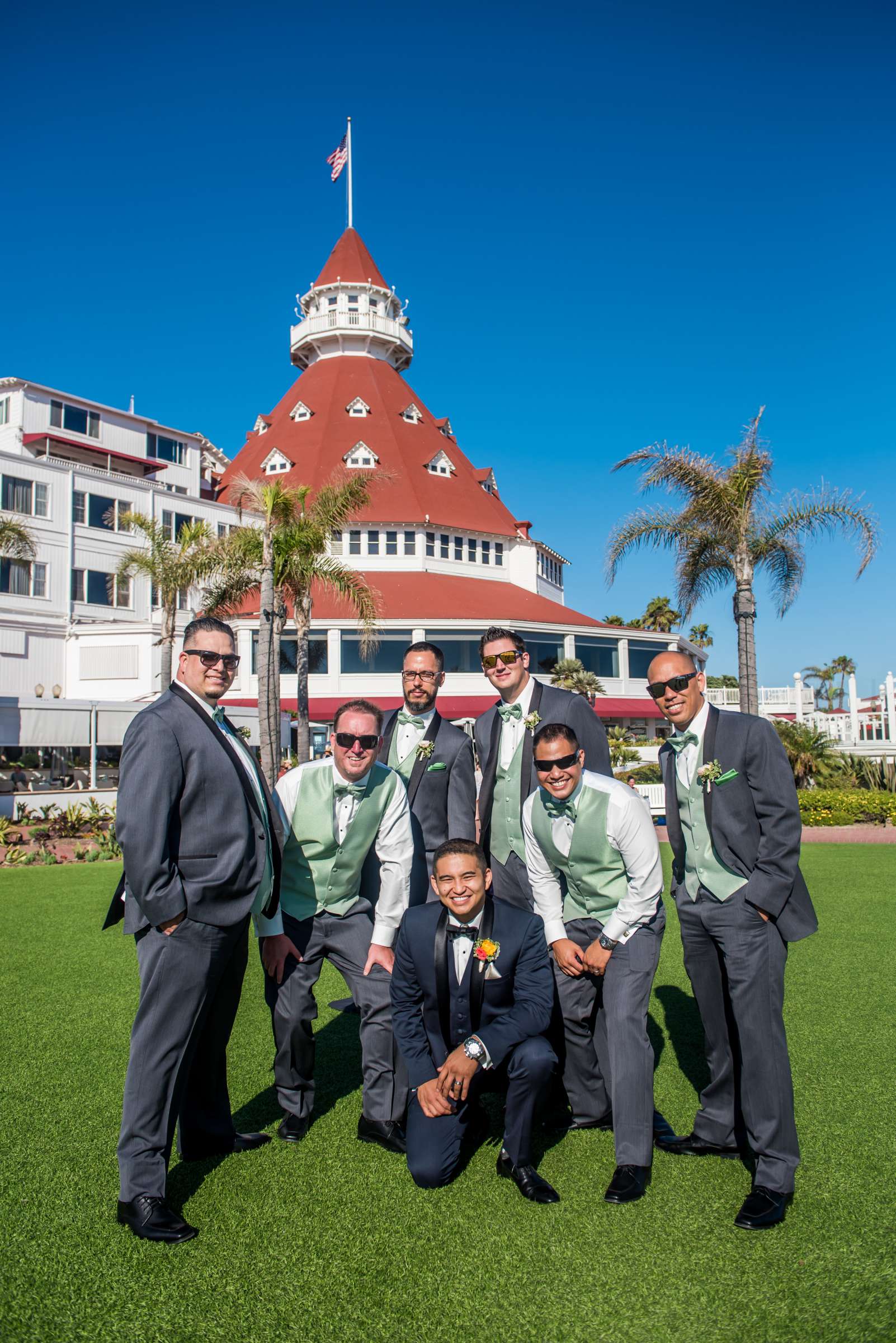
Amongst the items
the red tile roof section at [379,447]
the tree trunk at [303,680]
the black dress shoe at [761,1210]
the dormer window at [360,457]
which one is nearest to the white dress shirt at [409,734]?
the black dress shoe at [761,1210]

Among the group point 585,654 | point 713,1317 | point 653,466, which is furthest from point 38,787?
point 713,1317

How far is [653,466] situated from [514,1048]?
16.8 m

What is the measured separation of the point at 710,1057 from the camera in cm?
399

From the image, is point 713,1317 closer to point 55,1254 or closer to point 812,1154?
point 812,1154

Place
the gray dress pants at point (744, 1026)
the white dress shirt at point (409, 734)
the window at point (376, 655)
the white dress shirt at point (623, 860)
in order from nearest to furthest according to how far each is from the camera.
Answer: the gray dress pants at point (744, 1026) → the white dress shirt at point (623, 860) → the white dress shirt at point (409, 734) → the window at point (376, 655)

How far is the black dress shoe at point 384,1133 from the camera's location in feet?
13.2

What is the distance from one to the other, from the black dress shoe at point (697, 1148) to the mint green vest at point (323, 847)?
71.2 inches

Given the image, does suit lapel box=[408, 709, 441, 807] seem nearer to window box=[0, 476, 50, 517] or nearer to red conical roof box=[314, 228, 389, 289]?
window box=[0, 476, 50, 517]

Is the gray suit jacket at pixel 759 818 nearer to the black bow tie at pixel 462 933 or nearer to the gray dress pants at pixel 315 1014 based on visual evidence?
the black bow tie at pixel 462 933

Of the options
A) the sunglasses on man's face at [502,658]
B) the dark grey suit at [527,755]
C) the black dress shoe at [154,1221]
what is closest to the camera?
the black dress shoe at [154,1221]

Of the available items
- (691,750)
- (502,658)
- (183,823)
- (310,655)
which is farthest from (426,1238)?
(310,655)

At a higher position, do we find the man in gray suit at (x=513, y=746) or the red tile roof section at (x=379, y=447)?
the red tile roof section at (x=379, y=447)

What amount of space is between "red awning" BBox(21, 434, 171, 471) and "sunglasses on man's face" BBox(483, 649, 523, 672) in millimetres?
38390

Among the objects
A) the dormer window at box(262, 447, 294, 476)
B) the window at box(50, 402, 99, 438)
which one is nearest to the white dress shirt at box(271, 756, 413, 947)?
the dormer window at box(262, 447, 294, 476)
